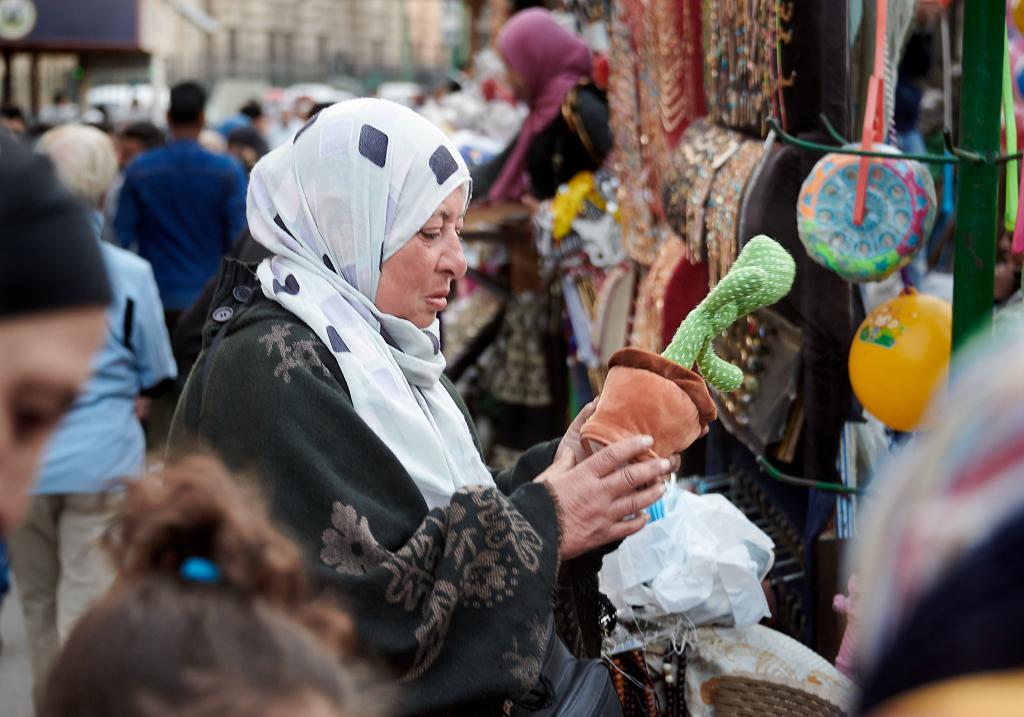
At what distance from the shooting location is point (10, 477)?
0.91 metres

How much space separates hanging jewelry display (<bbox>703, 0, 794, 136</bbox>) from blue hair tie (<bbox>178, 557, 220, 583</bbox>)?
205 cm

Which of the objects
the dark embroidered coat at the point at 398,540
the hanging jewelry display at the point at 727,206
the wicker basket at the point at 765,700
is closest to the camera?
the dark embroidered coat at the point at 398,540

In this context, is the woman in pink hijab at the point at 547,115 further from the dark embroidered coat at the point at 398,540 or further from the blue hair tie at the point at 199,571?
the blue hair tie at the point at 199,571

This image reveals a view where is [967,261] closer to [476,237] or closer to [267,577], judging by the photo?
[267,577]

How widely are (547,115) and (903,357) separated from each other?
11.4ft

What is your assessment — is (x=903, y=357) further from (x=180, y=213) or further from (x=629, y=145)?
(x=180, y=213)

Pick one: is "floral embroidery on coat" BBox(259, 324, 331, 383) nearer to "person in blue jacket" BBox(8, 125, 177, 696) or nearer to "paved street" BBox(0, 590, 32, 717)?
"person in blue jacket" BBox(8, 125, 177, 696)

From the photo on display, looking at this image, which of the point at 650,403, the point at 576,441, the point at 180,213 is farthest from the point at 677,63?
the point at 180,213

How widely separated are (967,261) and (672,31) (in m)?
1.94

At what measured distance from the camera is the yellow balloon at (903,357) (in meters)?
2.40

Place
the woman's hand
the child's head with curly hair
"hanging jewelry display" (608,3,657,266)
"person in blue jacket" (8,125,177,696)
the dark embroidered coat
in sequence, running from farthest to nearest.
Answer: "hanging jewelry display" (608,3,657,266)
"person in blue jacket" (8,125,177,696)
the woman's hand
the dark embroidered coat
the child's head with curly hair

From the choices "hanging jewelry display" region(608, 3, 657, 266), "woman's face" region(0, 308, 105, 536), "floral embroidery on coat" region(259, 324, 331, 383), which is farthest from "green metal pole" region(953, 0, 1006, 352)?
"hanging jewelry display" region(608, 3, 657, 266)

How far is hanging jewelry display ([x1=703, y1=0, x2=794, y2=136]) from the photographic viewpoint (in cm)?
276

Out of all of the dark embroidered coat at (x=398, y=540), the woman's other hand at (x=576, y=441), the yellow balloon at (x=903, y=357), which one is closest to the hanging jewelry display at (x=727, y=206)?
the yellow balloon at (x=903, y=357)
